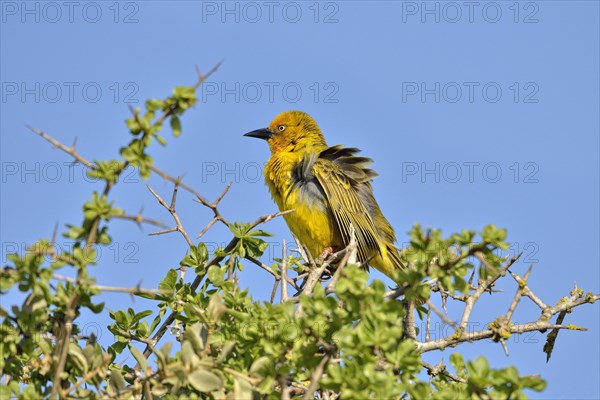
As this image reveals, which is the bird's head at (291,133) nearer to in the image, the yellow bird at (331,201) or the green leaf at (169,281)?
the yellow bird at (331,201)

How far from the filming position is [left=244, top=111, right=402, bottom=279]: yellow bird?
267 inches

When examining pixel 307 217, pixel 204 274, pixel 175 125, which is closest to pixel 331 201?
pixel 307 217

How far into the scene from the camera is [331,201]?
6.74 metres

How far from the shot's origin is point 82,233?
8.73 feet

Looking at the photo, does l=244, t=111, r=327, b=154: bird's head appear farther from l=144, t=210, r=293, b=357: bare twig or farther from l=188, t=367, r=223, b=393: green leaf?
l=188, t=367, r=223, b=393: green leaf

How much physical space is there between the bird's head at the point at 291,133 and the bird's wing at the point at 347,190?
1.46ft

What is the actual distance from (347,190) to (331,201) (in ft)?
0.89

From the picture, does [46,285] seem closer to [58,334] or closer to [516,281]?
[58,334]

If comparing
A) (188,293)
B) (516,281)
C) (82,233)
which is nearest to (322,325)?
(82,233)

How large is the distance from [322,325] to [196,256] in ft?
4.13

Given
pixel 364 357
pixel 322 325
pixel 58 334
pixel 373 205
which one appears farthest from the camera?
pixel 373 205

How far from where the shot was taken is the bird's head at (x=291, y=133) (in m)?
7.72

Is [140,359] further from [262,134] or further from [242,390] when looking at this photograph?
[262,134]

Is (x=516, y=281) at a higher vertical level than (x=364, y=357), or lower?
higher
